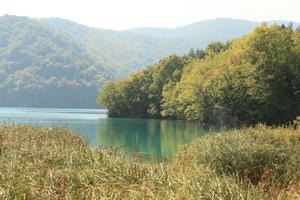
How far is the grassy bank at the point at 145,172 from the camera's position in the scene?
9023 millimetres

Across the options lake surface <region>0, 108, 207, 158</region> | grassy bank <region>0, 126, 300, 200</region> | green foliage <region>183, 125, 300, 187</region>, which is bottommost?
lake surface <region>0, 108, 207, 158</region>

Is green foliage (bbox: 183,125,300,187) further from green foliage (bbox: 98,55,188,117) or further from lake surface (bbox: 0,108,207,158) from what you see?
green foliage (bbox: 98,55,188,117)

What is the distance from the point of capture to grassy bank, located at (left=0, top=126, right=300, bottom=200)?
9023mm

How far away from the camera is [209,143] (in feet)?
54.6

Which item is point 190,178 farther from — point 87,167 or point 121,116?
point 121,116

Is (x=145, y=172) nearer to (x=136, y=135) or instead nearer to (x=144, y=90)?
(x=136, y=135)

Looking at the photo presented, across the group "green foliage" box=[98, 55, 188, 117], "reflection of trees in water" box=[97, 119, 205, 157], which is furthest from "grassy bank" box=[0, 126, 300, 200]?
"green foliage" box=[98, 55, 188, 117]

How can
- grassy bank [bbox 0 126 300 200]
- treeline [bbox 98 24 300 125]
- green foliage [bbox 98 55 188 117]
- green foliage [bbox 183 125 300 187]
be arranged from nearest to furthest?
1. grassy bank [bbox 0 126 300 200]
2. green foliage [bbox 183 125 300 187]
3. treeline [bbox 98 24 300 125]
4. green foliage [bbox 98 55 188 117]

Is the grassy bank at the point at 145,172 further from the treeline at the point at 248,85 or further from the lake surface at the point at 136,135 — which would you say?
the treeline at the point at 248,85

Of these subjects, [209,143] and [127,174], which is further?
[209,143]

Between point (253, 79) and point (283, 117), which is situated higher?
point (253, 79)

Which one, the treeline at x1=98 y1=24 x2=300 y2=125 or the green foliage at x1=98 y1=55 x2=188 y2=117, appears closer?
the treeline at x1=98 y1=24 x2=300 y2=125

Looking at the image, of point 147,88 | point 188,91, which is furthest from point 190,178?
point 147,88

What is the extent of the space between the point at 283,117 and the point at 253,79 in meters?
6.21
